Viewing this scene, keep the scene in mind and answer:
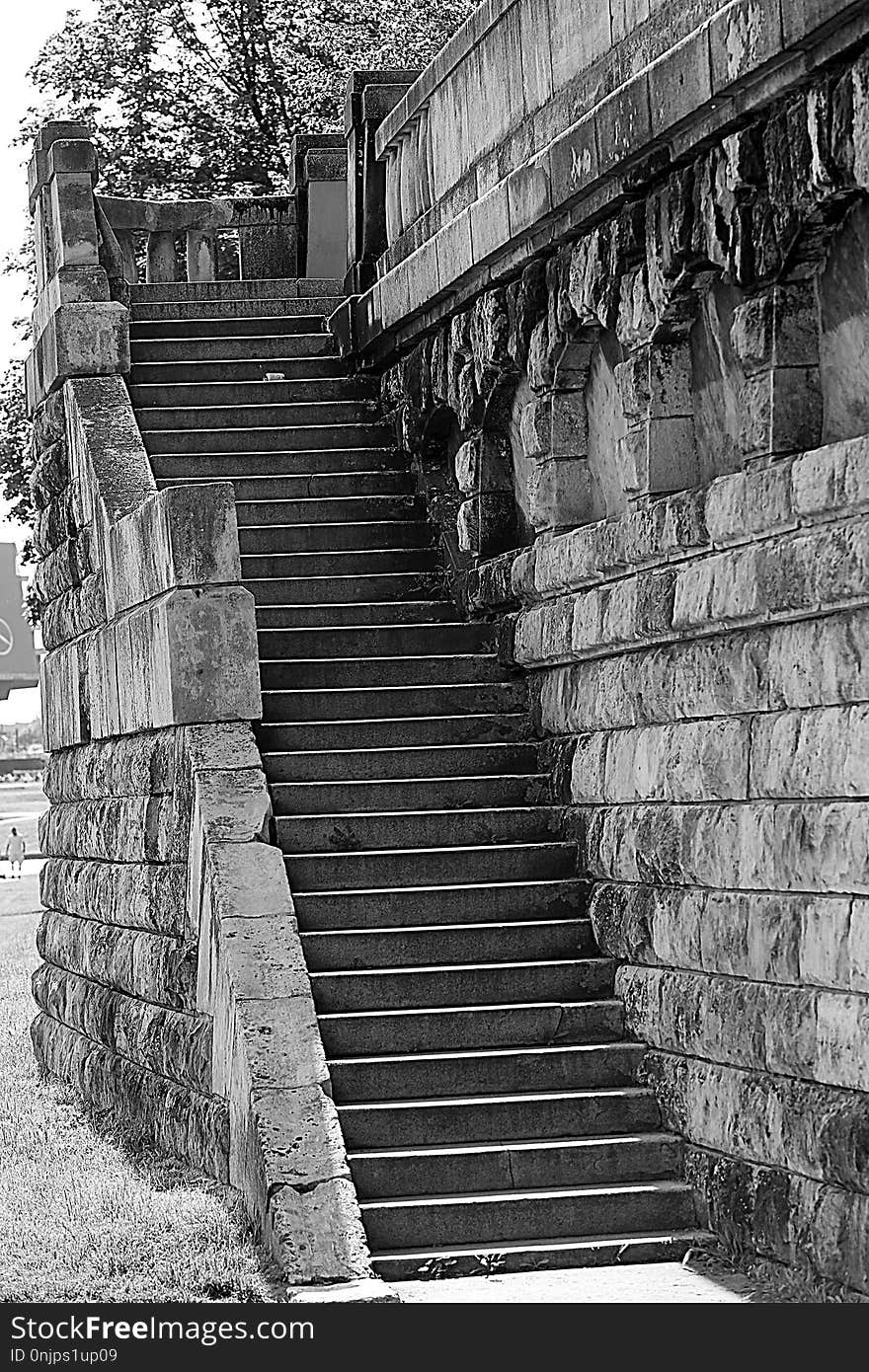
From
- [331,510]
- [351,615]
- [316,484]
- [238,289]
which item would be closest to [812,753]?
[351,615]

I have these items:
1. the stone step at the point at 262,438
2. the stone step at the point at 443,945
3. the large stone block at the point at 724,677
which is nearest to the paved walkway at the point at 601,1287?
the stone step at the point at 443,945

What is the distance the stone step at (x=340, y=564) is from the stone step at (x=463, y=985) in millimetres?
3750

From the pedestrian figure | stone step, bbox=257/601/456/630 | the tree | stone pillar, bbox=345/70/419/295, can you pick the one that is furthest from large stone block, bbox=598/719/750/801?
the pedestrian figure

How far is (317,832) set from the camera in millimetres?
11531

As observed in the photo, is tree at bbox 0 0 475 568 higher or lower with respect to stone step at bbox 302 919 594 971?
higher

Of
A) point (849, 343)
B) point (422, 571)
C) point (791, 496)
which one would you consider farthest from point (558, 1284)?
point (422, 571)

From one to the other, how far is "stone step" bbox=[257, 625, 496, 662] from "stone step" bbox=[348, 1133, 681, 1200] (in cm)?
388

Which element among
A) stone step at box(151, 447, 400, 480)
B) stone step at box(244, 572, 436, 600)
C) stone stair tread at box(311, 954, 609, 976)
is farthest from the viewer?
stone step at box(151, 447, 400, 480)

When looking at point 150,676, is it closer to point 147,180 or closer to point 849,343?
point 849,343

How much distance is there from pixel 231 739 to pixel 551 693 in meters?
1.70

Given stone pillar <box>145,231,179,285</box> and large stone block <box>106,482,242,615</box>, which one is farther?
stone pillar <box>145,231,179,285</box>

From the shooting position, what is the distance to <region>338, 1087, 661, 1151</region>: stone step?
9984mm

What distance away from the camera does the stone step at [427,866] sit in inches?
445

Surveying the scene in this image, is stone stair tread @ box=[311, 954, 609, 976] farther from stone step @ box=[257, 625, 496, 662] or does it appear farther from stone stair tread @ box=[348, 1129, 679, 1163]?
stone step @ box=[257, 625, 496, 662]
